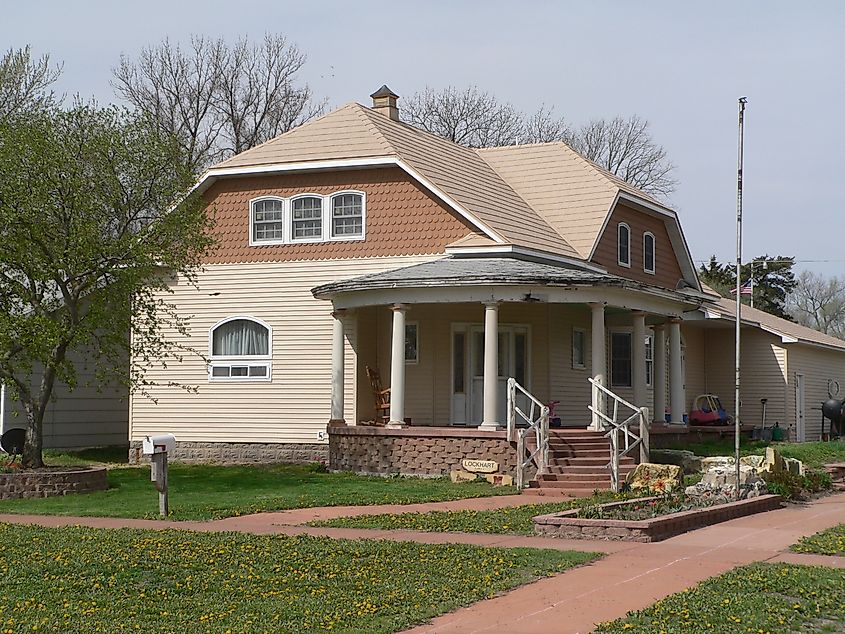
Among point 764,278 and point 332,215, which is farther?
point 764,278

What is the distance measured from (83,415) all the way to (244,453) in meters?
5.38

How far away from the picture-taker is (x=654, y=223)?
95.2 feet

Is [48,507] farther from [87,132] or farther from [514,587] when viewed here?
[514,587]

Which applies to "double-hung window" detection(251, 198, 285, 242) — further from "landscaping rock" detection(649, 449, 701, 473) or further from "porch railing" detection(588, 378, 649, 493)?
"landscaping rock" detection(649, 449, 701, 473)

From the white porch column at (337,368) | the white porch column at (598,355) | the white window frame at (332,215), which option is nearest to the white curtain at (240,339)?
the white window frame at (332,215)

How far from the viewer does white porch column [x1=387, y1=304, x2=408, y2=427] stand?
2070 cm

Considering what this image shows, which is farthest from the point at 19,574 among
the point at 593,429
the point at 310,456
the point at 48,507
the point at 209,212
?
the point at 209,212

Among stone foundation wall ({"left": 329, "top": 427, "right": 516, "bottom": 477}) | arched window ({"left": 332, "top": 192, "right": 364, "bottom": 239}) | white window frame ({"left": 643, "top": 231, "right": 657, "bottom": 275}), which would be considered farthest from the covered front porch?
white window frame ({"left": 643, "top": 231, "right": 657, "bottom": 275})

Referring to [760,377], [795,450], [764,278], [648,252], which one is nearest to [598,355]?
[795,450]

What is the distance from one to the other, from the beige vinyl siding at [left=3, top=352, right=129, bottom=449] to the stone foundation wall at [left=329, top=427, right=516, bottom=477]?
7.33 m

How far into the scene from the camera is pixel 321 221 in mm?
24234

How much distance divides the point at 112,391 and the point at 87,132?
10.5 meters

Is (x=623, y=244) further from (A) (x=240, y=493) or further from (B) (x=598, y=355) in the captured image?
(A) (x=240, y=493)

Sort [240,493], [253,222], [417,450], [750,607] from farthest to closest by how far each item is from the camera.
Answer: [253,222]
[417,450]
[240,493]
[750,607]
